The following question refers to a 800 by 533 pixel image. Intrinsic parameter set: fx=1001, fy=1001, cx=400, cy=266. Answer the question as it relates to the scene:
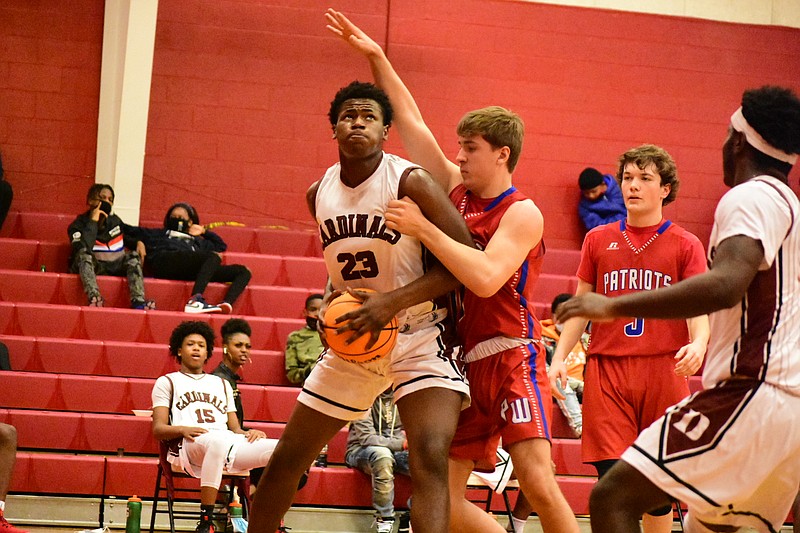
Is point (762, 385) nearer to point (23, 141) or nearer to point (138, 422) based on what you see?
point (138, 422)

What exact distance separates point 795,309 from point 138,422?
224 inches

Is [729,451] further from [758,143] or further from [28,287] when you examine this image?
[28,287]

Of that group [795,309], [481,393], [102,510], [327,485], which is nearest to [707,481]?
[795,309]

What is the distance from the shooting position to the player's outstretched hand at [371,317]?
3760 millimetres

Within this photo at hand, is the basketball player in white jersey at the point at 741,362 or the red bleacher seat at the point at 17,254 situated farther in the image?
the red bleacher seat at the point at 17,254

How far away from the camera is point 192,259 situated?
388 inches

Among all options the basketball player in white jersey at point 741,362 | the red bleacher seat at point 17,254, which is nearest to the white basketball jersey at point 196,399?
the red bleacher seat at point 17,254

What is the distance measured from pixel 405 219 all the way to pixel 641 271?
5.17 ft

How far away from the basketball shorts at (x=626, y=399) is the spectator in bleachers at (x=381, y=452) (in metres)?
2.41

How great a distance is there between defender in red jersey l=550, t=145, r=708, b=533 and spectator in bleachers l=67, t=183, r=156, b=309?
5612 mm

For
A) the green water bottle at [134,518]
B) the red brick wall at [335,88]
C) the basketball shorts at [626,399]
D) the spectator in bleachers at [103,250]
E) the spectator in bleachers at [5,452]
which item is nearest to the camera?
the basketball shorts at [626,399]

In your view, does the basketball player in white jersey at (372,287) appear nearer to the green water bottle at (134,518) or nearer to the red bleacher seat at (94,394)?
the green water bottle at (134,518)

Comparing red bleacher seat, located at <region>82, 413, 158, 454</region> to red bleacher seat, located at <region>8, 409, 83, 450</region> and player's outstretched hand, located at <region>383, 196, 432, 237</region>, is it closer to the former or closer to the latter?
red bleacher seat, located at <region>8, 409, 83, 450</region>

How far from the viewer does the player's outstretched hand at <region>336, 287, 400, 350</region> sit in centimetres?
376
